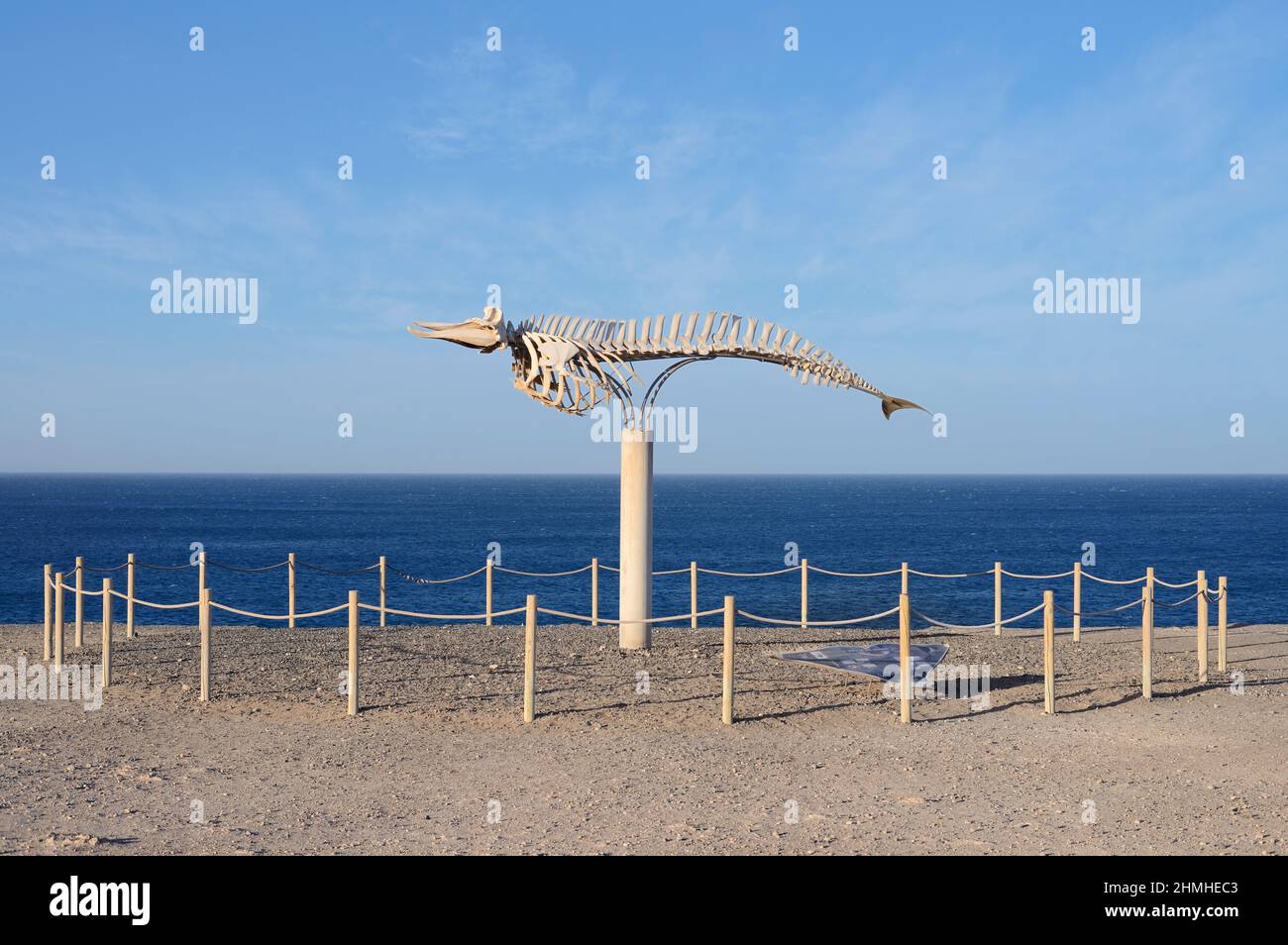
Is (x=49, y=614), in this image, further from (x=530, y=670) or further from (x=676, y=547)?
(x=676, y=547)

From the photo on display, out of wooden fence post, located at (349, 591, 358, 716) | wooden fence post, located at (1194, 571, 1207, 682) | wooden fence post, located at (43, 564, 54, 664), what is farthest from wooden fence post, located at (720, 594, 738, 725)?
wooden fence post, located at (43, 564, 54, 664)

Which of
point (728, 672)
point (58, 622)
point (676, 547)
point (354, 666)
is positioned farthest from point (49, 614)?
point (676, 547)

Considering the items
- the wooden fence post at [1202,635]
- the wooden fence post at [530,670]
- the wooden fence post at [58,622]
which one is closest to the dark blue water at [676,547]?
the wooden fence post at [58,622]

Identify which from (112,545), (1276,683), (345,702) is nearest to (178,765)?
(345,702)

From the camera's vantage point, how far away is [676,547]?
5931 cm

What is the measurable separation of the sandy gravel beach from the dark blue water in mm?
13558

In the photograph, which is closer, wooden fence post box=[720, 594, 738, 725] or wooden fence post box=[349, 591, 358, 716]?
wooden fence post box=[720, 594, 738, 725]

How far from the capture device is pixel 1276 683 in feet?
38.8

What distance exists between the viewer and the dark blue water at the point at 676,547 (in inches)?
1333

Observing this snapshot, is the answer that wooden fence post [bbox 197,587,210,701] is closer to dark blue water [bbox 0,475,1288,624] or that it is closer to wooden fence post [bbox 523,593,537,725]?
wooden fence post [bbox 523,593,537,725]

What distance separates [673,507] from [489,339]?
96996 mm

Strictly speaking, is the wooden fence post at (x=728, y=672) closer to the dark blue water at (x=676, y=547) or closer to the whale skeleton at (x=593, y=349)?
the whale skeleton at (x=593, y=349)

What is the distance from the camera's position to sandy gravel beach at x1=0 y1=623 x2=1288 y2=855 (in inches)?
262

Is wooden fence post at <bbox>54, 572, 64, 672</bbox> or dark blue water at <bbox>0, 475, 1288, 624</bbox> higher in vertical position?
wooden fence post at <bbox>54, 572, 64, 672</bbox>
